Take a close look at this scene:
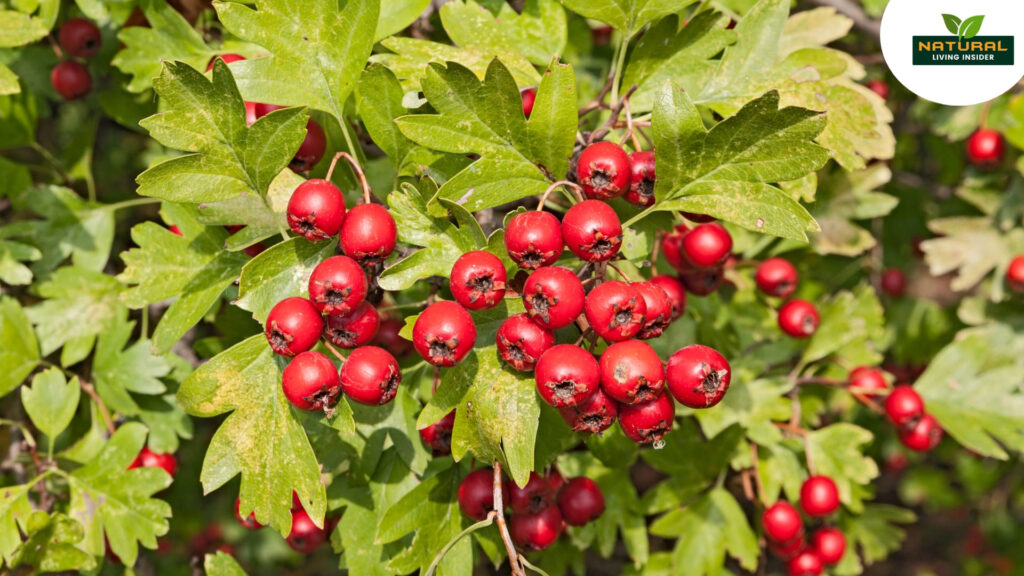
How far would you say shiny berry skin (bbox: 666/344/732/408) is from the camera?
1.63m

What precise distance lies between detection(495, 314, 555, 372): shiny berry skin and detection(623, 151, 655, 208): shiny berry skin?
424 millimetres

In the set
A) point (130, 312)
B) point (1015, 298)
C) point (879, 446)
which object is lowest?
point (879, 446)

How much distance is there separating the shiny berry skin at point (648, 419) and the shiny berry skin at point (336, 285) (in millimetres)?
638

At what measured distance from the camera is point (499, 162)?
1774mm

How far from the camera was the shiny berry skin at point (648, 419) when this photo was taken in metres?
1.63

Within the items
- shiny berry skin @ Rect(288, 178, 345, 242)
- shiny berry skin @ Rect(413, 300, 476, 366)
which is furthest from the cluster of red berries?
shiny berry skin @ Rect(288, 178, 345, 242)

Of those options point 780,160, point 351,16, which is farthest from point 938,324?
point 351,16

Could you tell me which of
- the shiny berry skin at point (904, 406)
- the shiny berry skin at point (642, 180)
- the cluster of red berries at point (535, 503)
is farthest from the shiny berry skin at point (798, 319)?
the shiny berry skin at point (642, 180)

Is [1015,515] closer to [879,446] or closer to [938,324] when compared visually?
[879,446]

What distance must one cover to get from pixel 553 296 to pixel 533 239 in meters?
0.14

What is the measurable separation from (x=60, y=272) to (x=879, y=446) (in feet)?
13.2

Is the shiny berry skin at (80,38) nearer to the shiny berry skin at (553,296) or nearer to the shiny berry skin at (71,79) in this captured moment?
the shiny berry skin at (71,79)

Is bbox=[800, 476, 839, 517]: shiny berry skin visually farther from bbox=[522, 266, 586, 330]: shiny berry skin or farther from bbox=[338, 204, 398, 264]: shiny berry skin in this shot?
bbox=[338, 204, 398, 264]: shiny berry skin

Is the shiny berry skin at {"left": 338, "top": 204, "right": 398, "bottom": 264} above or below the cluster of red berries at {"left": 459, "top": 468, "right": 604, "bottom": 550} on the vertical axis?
above
